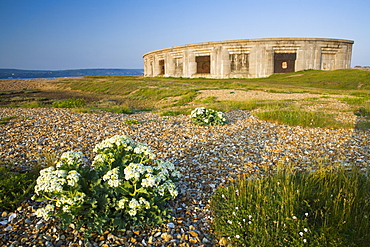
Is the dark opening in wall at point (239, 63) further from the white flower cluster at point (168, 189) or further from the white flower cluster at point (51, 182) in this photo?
the white flower cluster at point (51, 182)

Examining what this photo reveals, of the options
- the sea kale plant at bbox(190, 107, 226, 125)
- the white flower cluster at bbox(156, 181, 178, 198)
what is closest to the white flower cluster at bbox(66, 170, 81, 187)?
the white flower cluster at bbox(156, 181, 178, 198)

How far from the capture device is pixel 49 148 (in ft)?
23.5

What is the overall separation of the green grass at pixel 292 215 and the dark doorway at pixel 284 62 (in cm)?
4523

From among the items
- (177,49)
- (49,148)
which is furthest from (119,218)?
(177,49)

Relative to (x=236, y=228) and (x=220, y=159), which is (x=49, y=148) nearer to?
(x=220, y=159)

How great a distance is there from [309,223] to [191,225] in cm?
195

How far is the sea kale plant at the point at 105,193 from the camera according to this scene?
3520mm

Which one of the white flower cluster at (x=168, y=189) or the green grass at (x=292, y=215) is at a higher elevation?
the white flower cluster at (x=168, y=189)

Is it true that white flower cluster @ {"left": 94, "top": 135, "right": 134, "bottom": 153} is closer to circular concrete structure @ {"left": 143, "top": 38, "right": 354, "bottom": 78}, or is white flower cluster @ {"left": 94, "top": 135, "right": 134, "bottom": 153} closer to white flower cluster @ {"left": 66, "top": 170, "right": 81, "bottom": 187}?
white flower cluster @ {"left": 66, "top": 170, "right": 81, "bottom": 187}

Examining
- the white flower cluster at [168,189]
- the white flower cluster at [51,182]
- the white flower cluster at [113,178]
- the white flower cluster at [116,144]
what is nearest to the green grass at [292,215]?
the white flower cluster at [168,189]

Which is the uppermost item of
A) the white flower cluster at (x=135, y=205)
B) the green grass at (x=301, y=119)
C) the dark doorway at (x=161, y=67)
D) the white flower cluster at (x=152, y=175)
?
the dark doorway at (x=161, y=67)

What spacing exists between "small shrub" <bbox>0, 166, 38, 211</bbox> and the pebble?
0.17m

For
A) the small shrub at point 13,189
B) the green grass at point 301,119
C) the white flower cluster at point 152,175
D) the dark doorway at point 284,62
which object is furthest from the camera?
the dark doorway at point 284,62

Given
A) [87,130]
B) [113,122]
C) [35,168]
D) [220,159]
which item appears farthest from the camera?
[113,122]
